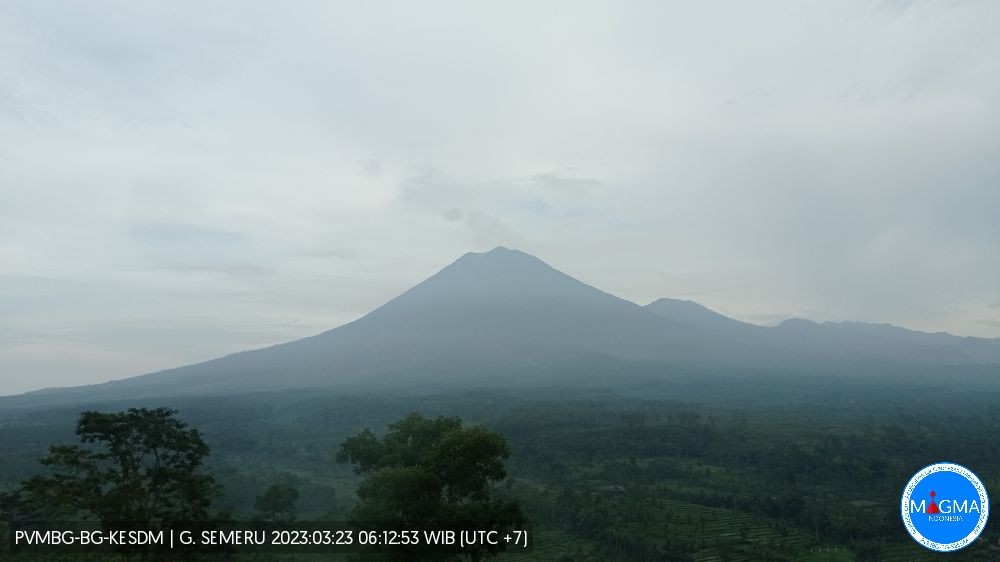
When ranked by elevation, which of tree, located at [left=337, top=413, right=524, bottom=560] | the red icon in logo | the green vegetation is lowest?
the green vegetation

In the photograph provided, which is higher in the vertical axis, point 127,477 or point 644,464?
point 127,477

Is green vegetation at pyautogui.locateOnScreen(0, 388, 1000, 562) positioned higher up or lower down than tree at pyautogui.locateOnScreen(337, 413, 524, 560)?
lower down

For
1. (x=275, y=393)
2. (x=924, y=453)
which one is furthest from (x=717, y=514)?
(x=275, y=393)

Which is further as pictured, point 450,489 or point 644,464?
point 644,464

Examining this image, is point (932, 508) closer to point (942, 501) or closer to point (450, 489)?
point (942, 501)

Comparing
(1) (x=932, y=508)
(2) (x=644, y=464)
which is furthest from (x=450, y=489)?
(2) (x=644, y=464)

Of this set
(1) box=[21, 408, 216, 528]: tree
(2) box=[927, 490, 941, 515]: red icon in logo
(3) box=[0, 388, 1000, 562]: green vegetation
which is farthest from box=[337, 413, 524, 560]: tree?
(2) box=[927, 490, 941, 515]: red icon in logo

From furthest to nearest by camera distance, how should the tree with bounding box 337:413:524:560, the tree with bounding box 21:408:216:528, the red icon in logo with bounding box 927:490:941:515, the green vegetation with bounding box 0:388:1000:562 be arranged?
the green vegetation with bounding box 0:388:1000:562 → the red icon in logo with bounding box 927:490:941:515 → the tree with bounding box 337:413:524:560 → the tree with bounding box 21:408:216:528

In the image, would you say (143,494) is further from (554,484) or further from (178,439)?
(554,484)

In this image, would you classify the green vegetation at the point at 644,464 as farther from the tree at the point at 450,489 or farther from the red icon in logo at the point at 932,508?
the red icon in logo at the point at 932,508

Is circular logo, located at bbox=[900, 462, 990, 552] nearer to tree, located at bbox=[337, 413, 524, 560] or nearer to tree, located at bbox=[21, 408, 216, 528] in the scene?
tree, located at bbox=[337, 413, 524, 560]
